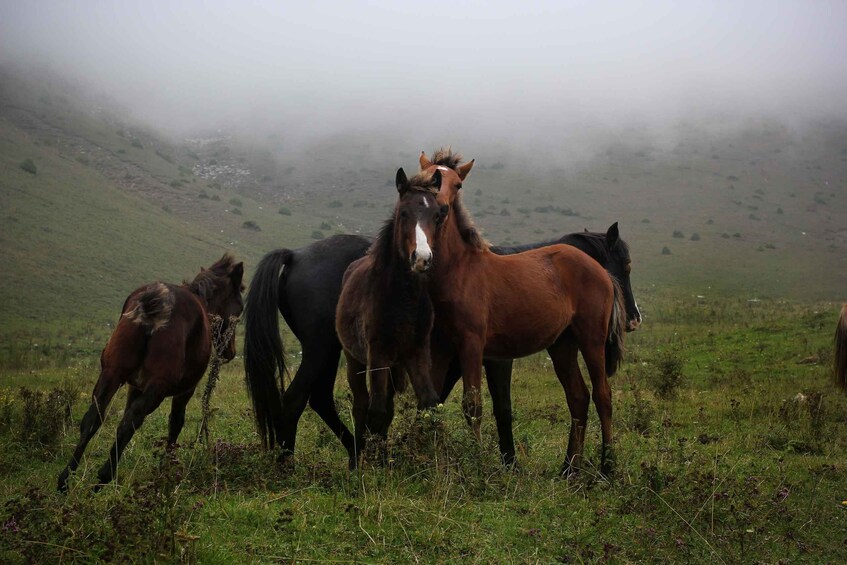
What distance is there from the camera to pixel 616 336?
7.84 m

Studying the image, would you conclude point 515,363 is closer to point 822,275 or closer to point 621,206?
point 822,275

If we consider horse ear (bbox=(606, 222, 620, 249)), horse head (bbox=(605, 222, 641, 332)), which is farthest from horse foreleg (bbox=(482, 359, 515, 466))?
horse ear (bbox=(606, 222, 620, 249))

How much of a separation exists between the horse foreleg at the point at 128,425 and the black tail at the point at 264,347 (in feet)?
4.45

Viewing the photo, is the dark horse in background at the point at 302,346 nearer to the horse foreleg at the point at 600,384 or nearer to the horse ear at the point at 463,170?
the horse foreleg at the point at 600,384

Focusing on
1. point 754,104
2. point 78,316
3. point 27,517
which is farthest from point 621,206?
point 27,517

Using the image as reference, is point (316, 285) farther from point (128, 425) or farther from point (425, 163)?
point (128, 425)

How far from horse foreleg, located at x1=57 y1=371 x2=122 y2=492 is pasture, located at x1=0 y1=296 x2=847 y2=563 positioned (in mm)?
100

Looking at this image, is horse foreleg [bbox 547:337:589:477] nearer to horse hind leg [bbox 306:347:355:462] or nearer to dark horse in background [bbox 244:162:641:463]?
dark horse in background [bbox 244:162:641:463]

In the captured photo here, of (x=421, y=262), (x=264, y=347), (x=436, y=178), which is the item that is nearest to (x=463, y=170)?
(x=436, y=178)

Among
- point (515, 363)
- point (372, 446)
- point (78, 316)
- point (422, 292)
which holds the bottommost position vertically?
point (78, 316)

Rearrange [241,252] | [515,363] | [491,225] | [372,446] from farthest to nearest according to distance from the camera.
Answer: [491,225]
[241,252]
[515,363]
[372,446]

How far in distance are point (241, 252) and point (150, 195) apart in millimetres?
12629

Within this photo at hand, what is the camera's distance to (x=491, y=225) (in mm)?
50375

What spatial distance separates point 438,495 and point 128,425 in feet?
8.12
